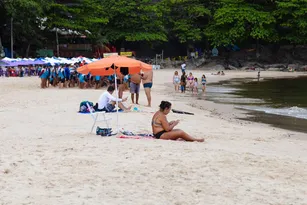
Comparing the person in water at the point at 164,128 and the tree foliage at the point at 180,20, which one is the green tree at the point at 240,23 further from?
the person in water at the point at 164,128

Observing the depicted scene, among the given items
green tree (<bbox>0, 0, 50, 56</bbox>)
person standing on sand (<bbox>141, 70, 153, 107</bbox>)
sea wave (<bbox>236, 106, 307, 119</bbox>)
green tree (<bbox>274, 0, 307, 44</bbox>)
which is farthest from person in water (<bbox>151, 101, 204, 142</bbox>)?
green tree (<bbox>274, 0, 307, 44</bbox>)

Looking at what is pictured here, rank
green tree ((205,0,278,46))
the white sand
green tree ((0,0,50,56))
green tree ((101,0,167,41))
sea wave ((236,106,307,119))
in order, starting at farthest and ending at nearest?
green tree ((101,0,167,41)) → green tree ((205,0,278,46)) → green tree ((0,0,50,56)) → sea wave ((236,106,307,119)) → the white sand

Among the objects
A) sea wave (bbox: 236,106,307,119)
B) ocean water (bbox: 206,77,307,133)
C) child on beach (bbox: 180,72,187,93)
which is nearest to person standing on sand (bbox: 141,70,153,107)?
ocean water (bbox: 206,77,307,133)

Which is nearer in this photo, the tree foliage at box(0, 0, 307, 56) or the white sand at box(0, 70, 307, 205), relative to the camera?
the white sand at box(0, 70, 307, 205)

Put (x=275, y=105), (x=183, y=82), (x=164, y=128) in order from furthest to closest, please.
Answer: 1. (x=183, y=82)
2. (x=275, y=105)
3. (x=164, y=128)

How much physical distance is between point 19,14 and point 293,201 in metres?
36.9

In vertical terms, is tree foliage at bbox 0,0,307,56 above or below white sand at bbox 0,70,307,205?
above

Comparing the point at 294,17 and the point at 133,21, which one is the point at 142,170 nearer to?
the point at 133,21

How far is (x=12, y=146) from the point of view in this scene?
8.52m

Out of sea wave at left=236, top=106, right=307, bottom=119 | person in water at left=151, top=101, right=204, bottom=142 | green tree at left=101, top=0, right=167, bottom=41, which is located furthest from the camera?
green tree at left=101, top=0, right=167, bottom=41

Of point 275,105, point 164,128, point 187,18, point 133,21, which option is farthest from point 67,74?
point 187,18

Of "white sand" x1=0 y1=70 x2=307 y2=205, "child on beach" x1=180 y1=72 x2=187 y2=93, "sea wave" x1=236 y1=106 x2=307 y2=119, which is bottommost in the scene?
"sea wave" x1=236 y1=106 x2=307 y2=119

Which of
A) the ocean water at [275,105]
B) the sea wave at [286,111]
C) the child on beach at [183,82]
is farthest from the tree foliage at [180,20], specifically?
the sea wave at [286,111]

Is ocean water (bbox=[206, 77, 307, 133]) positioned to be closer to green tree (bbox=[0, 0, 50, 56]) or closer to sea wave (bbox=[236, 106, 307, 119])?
sea wave (bbox=[236, 106, 307, 119])
